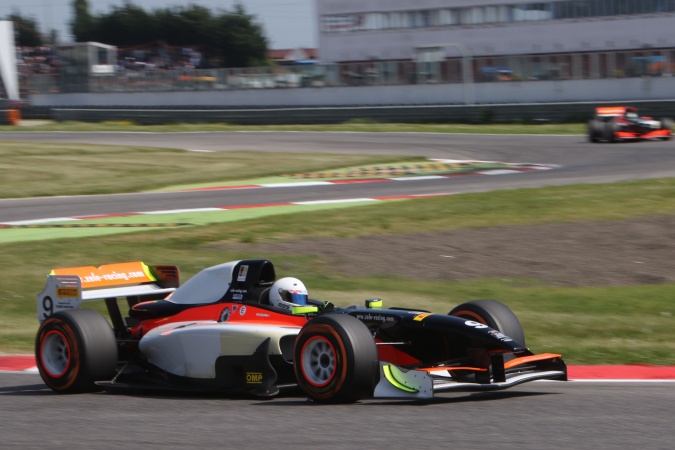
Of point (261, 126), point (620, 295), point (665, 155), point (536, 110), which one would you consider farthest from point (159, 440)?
point (261, 126)

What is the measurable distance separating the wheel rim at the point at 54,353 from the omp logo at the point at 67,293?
49 cm

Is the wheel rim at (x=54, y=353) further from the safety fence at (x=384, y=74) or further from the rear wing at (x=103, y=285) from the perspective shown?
the safety fence at (x=384, y=74)

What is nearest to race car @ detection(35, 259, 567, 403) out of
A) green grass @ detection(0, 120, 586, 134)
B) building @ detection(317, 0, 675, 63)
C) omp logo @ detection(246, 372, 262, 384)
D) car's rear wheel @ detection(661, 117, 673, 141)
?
omp logo @ detection(246, 372, 262, 384)

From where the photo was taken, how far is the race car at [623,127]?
28.3 metres

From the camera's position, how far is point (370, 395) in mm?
6441

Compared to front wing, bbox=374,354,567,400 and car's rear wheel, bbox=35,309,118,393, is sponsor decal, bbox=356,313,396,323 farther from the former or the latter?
car's rear wheel, bbox=35,309,118,393

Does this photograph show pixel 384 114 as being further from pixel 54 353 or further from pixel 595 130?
pixel 54 353

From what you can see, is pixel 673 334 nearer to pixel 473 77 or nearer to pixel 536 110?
pixel 536 110

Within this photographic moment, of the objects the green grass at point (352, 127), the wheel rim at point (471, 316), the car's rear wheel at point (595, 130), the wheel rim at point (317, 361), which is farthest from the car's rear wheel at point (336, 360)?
the green grass at point (352, 127)

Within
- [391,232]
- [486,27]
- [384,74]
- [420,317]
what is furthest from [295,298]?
[486,27]

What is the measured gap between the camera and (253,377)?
22.7 ft

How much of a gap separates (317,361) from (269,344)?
481 mm

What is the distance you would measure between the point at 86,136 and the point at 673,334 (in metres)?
30.0

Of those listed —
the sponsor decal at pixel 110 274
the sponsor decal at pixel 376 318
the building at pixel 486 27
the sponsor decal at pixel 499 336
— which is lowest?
the sponsor decal at pixel 499 336
